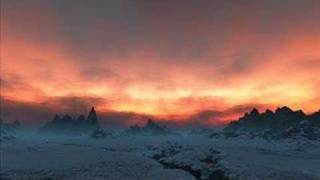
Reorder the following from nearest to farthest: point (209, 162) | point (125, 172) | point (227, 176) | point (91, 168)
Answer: point (227, 176), point (125, 172), point (91, 168), point (209, 162)

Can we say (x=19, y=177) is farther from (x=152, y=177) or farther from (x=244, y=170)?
(x=244, y=170)

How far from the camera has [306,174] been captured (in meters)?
66.2

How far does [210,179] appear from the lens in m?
64.0

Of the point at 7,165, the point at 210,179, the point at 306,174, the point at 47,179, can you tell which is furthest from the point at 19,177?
the point at 306,174

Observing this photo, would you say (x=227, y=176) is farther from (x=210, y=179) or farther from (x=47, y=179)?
(x=47, y=179)

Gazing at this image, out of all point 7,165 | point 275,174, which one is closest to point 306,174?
point 275,174

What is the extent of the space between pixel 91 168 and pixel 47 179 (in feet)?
36.7

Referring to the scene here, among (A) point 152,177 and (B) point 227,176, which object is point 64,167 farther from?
(B) point 227,176

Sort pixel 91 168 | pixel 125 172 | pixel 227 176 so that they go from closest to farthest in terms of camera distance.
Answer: pixel 227 176, pixel 125 172, pixel 91 168

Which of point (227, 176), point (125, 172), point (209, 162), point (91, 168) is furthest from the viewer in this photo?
point (209, 162)

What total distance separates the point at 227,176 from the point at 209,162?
16649mm

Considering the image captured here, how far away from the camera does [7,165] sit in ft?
264

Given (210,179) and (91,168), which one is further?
(91,168)

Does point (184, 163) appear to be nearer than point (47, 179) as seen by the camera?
No
